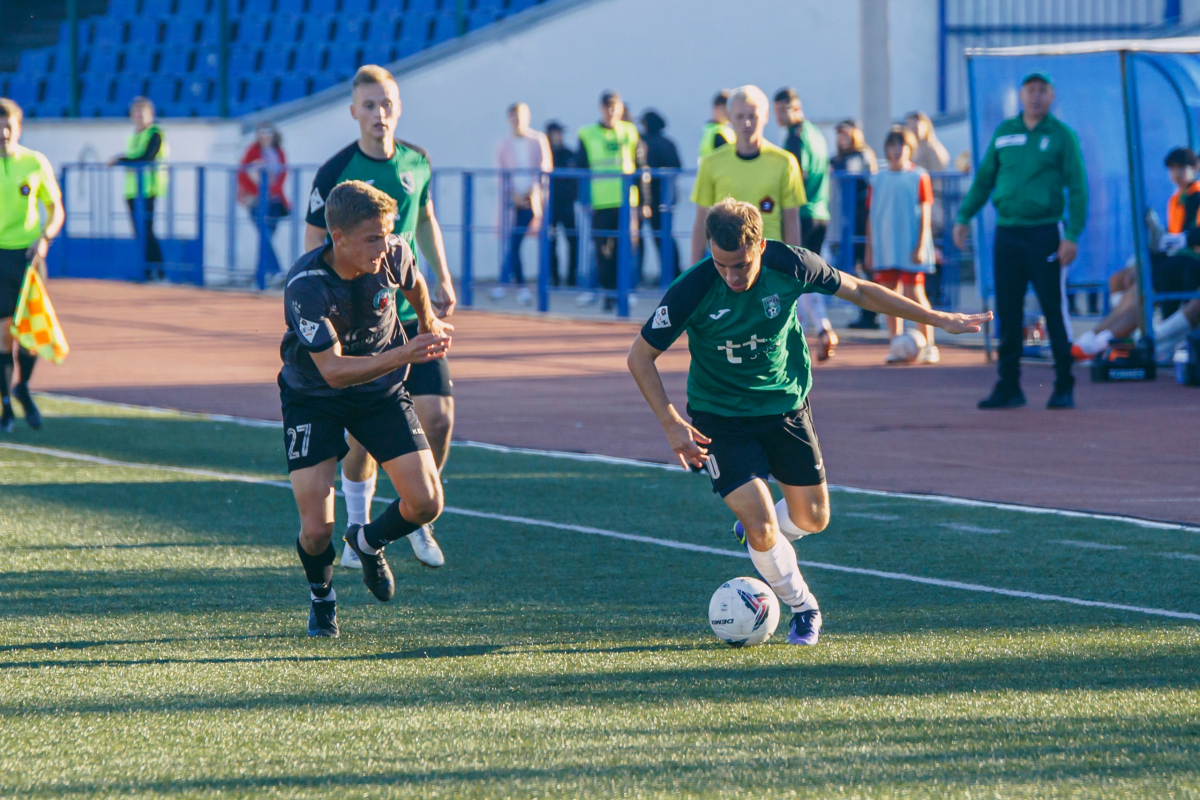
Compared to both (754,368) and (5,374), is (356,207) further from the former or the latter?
(5,374)

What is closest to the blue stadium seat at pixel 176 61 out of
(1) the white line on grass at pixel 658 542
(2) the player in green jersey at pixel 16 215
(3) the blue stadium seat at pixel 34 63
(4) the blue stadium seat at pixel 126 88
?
(4) the blue stadium seat at pixel 126 88

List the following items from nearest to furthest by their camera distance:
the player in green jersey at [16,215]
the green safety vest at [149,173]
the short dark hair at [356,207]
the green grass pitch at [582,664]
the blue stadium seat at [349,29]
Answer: the green grass pitch at [582,664] → the short dark hair at [356,207] → the player in green jersey at [16,215] → the green safety vest at [149,173] → the blue stadium seat at [349,29]

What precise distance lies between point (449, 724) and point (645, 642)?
3.72 ft

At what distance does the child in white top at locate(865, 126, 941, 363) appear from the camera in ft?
47.4

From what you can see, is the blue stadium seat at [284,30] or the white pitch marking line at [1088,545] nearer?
the white pitch marking line at [1088,545]

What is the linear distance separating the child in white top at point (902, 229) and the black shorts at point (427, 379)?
8.10 metres

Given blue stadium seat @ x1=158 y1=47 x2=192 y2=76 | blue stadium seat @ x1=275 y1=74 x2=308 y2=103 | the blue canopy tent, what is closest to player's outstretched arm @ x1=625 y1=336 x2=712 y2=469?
the blue canopy tent

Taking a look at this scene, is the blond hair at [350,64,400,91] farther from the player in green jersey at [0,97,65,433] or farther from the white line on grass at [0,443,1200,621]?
the player in green jersey at [0,97,65,433]

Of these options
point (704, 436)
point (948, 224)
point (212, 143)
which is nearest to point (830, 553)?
point (704, 436)

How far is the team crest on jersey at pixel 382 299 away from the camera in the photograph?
5.63 meters

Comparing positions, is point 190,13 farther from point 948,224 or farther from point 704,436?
point 704,436

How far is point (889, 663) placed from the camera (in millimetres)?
5254

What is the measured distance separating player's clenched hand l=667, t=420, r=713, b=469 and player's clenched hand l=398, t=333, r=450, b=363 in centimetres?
77

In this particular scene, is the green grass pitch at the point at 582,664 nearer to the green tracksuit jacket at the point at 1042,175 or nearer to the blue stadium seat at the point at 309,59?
the green tracksuit jacket at the point at 1042,175
